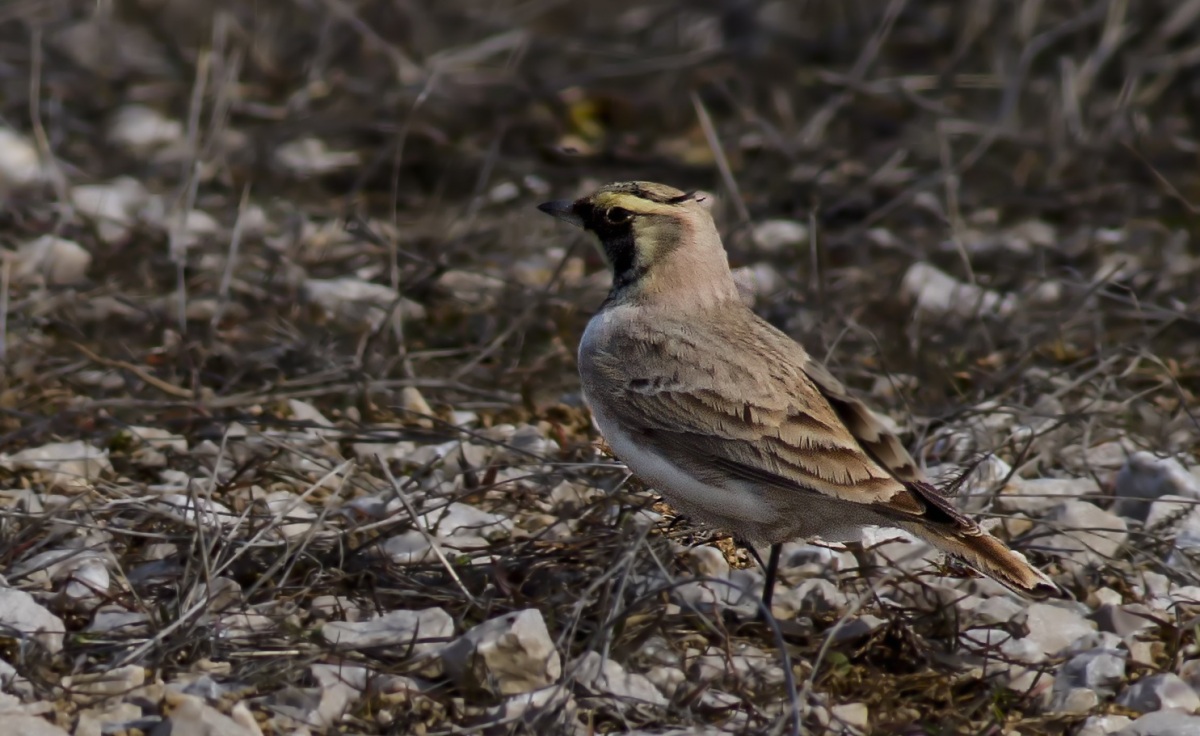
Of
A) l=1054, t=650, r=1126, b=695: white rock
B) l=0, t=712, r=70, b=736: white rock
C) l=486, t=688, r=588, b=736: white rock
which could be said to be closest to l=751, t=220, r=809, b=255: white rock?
l=1054, t=650, r=1126, b=695: white rock

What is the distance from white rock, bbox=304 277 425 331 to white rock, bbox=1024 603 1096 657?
2.83m

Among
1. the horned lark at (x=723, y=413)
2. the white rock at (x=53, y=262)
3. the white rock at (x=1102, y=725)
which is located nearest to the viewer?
the white rock at (x=1102, y=725)

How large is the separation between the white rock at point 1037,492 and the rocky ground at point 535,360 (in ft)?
0.08

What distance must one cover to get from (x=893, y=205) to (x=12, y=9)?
4.89 meters

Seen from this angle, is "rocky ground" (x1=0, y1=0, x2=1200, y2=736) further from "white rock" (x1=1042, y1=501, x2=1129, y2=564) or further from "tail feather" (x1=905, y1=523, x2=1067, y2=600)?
"tail feather" (x1=905, y1=523, x2=1067, y2=600)

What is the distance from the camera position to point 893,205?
7.03 meters

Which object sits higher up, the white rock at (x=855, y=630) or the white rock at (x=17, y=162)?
the white rock at (x=855, y=630)

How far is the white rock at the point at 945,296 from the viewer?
21.0ft

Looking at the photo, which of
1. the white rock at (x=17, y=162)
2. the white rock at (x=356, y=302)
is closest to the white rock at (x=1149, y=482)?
the white rock at (x=356, y=302)

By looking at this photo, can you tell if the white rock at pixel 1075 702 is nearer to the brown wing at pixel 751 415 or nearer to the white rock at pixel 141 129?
the brown wing at pixel 751 415

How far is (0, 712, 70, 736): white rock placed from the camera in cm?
312

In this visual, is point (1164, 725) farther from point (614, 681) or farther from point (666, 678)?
point (614, 681)

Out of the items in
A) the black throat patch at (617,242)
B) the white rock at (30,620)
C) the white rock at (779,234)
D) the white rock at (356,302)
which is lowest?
the white rock at (779,234)

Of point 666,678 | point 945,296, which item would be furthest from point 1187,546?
point 945,296
